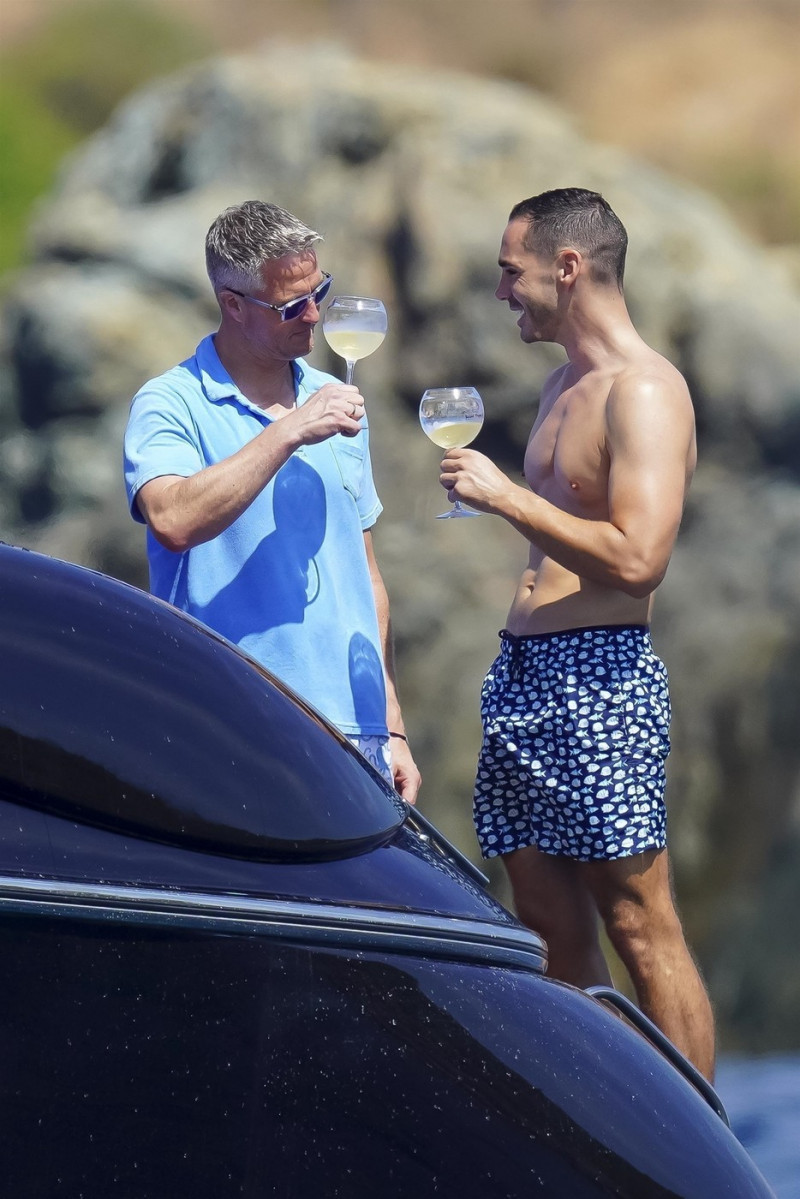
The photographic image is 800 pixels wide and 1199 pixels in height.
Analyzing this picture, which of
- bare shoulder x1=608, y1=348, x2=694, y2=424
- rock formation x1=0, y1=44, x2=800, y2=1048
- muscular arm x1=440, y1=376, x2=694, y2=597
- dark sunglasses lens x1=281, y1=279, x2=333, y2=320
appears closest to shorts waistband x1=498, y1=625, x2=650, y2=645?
muscular arm x1=440, y1=376, x2=694, y2=597

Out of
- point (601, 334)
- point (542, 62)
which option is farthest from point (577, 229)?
point (542, 62)

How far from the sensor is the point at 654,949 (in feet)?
9.49

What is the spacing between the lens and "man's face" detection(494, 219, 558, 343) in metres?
2.99

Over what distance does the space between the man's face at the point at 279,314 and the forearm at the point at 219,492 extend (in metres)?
0.25

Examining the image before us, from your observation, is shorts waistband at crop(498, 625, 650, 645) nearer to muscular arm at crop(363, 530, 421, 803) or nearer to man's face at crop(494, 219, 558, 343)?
muscular arm at crop(363, 530, 421, 803)

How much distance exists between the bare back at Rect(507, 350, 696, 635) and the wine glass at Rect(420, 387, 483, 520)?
0.16m

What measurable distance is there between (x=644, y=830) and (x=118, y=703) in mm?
1461

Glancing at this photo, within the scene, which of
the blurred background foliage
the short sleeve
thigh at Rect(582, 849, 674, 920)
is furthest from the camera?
the blurred background foliage

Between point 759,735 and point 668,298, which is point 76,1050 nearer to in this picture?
point 759,735

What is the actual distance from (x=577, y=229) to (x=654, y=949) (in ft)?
4.47

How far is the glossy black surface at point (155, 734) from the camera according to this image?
1560 mm

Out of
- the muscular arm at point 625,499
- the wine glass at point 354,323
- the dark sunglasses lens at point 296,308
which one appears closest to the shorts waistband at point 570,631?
the muscular arm at point 625,499

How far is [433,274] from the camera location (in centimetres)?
1028

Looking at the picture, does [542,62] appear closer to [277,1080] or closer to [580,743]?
[580,743]
